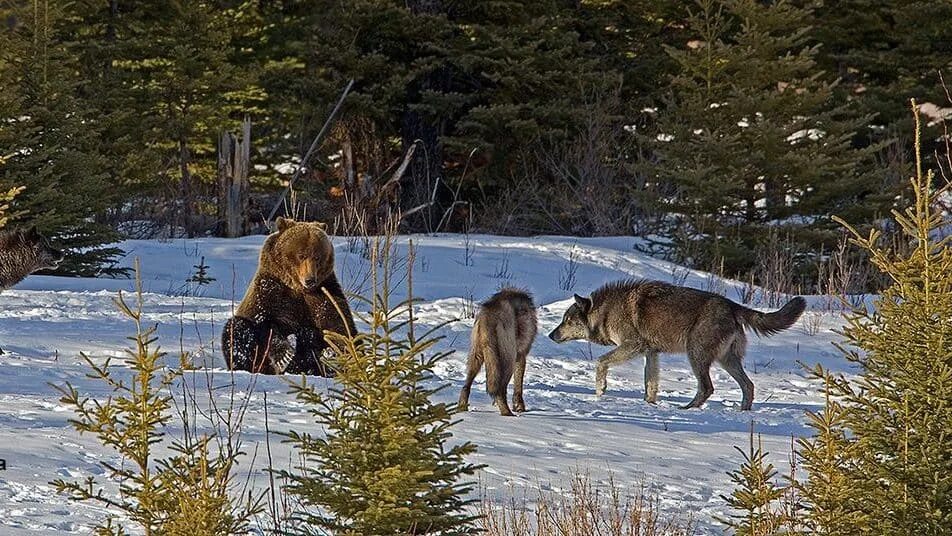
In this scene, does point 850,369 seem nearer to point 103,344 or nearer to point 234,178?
point 103,344

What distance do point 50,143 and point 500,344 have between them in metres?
10.2

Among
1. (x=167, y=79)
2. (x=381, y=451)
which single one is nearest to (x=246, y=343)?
(x=381, y=451)

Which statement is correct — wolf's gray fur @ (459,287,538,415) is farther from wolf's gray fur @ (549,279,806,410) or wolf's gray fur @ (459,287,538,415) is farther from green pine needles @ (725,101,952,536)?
green pine needles @ (725,101,952,536)

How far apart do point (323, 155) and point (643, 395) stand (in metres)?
18.2

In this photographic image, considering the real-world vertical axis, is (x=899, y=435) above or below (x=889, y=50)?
below

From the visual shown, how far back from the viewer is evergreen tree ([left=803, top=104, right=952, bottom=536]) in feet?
15.4

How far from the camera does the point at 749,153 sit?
64.6 feet

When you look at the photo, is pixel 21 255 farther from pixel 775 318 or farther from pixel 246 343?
pixel 775 318

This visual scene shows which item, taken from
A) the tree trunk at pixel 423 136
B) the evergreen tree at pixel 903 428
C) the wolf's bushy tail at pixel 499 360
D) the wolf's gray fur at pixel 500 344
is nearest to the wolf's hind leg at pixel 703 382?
the wolf's gray fur at pixel 500 344

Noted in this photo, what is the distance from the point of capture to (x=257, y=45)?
31000mm

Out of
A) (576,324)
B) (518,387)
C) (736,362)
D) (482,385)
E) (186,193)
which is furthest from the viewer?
(186,193)

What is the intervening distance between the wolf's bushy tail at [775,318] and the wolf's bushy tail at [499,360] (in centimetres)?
276

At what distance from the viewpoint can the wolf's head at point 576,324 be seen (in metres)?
11.7

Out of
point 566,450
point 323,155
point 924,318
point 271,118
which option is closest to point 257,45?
point 271,118
